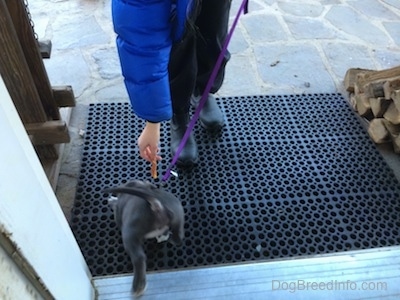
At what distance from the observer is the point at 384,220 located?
4.17ft

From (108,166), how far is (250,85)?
78 cm

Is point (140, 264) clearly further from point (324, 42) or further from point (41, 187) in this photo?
point (324, 42)

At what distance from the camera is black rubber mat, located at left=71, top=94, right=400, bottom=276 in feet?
3.87

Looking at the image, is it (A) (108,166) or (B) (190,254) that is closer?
(B) (190,254)

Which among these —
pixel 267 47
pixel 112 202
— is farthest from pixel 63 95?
pixel 267 47

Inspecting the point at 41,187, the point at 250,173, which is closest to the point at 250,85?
the point at 250,173

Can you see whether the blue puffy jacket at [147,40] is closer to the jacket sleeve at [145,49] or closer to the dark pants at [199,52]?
the jacket sleeve at [145,49]

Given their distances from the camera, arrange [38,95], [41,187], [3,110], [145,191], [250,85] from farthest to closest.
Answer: [250,85] → [38,95] → [145,191] → [41,187] → [3,110]

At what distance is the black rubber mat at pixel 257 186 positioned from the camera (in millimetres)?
1181

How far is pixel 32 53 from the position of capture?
118 cm

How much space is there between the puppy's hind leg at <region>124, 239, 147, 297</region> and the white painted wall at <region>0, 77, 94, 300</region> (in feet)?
0.62

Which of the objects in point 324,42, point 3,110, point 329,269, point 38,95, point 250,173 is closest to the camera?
point 3,110

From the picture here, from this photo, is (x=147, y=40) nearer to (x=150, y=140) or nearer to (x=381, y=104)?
(x=150, y=140)

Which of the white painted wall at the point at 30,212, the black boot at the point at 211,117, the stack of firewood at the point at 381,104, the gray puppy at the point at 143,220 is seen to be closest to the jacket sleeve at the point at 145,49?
the gray puppy at the point at 143,220
